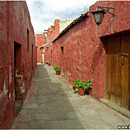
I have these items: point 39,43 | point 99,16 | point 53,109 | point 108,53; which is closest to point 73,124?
point 53,109

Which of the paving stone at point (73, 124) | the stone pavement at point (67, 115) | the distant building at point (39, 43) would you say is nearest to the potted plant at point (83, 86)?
the stone pavement at point (67, 115)

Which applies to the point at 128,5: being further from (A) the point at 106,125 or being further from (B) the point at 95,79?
(A) the point at 106,125

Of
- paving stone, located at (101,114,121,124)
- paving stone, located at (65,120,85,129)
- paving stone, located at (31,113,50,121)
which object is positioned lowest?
paving stone, located at (65,120,85,129)

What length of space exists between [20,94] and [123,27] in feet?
11.4

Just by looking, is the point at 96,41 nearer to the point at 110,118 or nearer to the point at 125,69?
the point at 125,69

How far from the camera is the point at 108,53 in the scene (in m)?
4.25

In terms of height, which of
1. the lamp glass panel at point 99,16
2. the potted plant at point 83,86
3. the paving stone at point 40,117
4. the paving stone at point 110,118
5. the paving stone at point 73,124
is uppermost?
the lamp glass panel at point 99,16

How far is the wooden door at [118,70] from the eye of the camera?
3458mm

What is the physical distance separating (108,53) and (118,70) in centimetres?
70

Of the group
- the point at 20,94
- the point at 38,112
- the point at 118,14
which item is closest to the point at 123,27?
the point at 118,14

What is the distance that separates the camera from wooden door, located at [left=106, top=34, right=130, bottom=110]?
11.3 ft

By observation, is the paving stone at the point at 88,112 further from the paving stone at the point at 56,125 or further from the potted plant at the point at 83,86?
the potted plant at the point at 83,86

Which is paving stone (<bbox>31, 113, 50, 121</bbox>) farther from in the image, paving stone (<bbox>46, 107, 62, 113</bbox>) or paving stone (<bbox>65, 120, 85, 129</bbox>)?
paving stone (<bbox>65, 120, 85, 129</bbox>)

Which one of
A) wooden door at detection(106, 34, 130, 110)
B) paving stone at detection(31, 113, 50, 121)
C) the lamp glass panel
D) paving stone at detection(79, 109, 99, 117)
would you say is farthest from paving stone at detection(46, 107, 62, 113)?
the lamp glass panel
